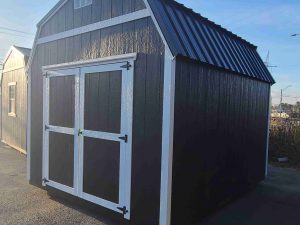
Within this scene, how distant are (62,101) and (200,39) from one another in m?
2.74

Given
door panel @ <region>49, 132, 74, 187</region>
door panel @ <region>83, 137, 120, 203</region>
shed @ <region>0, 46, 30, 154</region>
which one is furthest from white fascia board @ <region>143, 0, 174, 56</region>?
shed @ <region>0, 46, 30, 154</region>

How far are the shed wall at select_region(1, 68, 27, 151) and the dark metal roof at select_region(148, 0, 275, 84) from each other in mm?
7584

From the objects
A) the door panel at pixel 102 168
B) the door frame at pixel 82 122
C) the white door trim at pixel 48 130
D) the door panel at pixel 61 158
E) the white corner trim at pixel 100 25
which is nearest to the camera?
the white corner trim at pixel 100 25

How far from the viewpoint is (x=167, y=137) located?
13.2ft

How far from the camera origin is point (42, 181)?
6.26m

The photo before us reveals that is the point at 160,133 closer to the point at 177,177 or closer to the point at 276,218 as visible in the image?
the point at 177,177

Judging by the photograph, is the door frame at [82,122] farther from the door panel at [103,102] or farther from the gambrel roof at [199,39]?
the gambrel roof at [199,39]

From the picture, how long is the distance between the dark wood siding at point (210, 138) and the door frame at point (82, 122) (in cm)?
75

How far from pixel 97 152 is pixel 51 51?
2377mm

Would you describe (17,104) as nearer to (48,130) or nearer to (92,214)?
(48,130)

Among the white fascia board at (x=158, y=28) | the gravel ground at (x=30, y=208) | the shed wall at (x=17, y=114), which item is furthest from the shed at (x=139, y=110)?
the shed wall at (x=17, y=114)

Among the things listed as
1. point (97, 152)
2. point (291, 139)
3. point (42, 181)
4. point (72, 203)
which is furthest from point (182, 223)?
point (291, 139)

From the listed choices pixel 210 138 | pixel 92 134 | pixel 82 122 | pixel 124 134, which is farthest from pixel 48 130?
pixel 210 138

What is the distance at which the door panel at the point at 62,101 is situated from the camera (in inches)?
218
